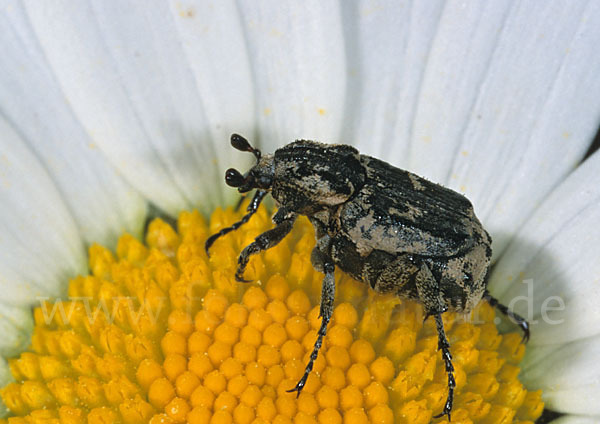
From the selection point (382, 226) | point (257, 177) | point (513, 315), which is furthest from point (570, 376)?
point (257, 177)

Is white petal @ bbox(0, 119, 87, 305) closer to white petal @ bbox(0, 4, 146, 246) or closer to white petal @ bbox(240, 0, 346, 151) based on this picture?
white petal @ bbox(0, 4, 146, 246)

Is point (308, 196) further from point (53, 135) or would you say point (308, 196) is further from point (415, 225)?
point (53, 135)

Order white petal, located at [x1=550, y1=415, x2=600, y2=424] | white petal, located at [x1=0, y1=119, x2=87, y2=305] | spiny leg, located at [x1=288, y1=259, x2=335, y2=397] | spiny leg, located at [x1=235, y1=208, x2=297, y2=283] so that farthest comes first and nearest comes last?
white petal, located at [x1=0, y1=119, x2=87, y2=305] → white petal, located at [x1=550, y1=415, x2=600, y2=424] → spiny leg, located at [x1=235, y1=208, x2=297, y2=283] → spiny leg, located at [x1=288, y1=259, x2=335, y2=397]

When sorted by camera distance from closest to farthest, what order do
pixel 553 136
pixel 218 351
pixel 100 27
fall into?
pixel 218 351
pixel 100 27
pixel 553 136

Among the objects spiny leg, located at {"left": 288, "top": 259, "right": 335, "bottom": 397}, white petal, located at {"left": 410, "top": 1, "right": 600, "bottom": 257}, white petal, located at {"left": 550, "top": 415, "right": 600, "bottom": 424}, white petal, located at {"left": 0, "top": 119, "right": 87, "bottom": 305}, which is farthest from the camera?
white petal, located at {"left": 410, "top": 1, "right": 600, "bottom": 257}

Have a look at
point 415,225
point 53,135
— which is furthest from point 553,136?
point 53,135

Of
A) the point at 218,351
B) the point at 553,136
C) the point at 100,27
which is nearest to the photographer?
the point at 218,351

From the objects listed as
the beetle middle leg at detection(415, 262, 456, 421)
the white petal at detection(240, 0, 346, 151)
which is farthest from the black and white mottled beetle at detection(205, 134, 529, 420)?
the white petal at detection(240, 0, 346, 151)
